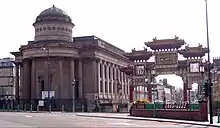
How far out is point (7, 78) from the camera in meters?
121

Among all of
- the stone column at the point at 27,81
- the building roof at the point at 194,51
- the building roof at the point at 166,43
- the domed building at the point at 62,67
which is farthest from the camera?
the stone column at the point at 27,81

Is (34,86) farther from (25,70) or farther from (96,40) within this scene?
(96,40)

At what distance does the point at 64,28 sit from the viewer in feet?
292

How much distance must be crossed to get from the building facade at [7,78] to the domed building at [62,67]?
26000 mm

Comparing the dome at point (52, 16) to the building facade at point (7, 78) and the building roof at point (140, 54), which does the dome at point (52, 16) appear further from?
the building facade at point (7, 78)

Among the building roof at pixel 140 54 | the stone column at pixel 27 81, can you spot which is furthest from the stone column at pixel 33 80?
the building roof at pixel 140 54

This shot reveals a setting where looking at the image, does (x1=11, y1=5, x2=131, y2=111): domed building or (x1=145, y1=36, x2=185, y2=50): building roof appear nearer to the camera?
(x1=145, y1=36, x2=185, y2=50): building roof

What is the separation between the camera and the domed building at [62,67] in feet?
270

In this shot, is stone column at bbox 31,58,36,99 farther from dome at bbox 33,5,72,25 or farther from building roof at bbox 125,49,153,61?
building roof at bbox 125,49,153,61

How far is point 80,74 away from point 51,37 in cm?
1050

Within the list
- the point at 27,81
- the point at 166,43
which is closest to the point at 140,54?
the point at 166,43

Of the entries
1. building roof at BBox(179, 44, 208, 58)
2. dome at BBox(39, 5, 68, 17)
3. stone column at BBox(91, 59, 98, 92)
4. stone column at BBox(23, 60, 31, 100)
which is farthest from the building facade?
building roof at BBox(179, 44, 208, 58)

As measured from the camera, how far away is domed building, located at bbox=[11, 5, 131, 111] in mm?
82406

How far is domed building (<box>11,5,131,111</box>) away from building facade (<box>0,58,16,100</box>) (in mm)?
26000
